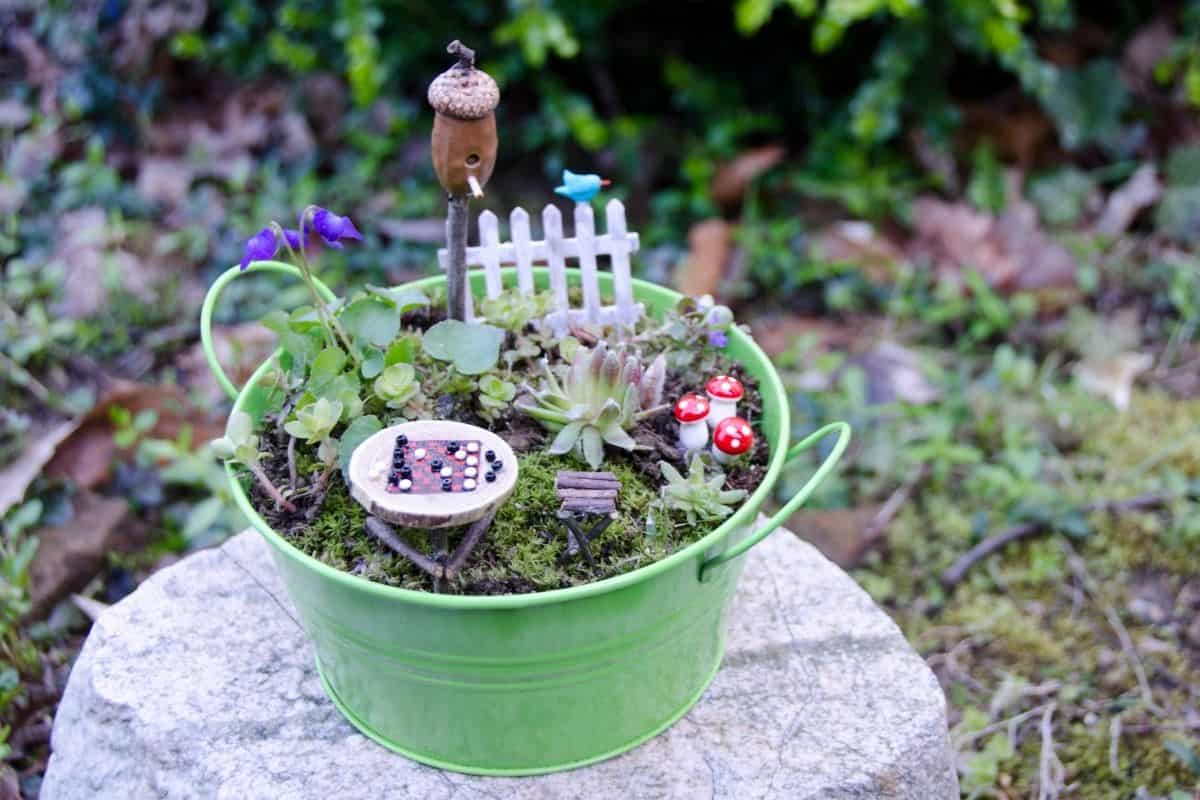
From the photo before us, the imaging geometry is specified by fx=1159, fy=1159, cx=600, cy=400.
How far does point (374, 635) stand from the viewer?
1.51 m

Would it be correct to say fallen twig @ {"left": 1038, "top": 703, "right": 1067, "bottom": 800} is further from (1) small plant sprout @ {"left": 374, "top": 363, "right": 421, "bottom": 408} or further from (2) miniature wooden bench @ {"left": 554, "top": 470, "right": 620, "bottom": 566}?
(1) small plant sprout @ {"left": 374, "top": 363, "right": 421, "bottom": 408}

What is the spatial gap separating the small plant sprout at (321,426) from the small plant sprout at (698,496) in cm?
47

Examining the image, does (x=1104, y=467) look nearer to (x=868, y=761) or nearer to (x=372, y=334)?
(x=868, y=761)

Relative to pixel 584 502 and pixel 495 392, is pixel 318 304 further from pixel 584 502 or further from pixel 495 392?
pixel 584 502

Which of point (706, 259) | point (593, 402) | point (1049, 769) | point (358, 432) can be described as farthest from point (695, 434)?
point (706, 259)

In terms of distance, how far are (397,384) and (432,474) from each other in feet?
0.81

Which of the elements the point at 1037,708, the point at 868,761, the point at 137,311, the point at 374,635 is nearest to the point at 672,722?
the point at 868,761

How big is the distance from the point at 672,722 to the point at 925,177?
239cm

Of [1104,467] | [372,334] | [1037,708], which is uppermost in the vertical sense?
[372,334]

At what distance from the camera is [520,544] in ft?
5.14

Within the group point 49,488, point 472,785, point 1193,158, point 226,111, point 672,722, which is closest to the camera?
point 472,785

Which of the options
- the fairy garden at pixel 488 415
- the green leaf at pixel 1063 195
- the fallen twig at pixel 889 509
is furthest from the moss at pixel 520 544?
the green leaf at pixel 1063 195

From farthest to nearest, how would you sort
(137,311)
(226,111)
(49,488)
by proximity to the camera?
(226,111) → (137,311) → (49,488)

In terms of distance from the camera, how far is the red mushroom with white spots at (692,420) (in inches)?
66.8
